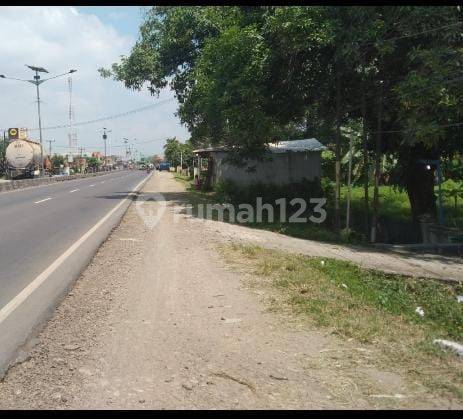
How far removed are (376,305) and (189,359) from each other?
3507 mm

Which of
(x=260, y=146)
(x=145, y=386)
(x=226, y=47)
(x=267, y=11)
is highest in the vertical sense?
(x=267, y=11)

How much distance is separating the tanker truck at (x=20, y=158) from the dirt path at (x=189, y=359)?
42321 millimetres

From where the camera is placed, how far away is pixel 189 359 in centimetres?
443

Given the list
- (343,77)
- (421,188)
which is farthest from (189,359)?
(421,188)

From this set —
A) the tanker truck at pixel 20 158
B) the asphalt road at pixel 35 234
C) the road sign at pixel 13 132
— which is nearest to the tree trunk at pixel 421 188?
the asphalt road at pixel 35 234

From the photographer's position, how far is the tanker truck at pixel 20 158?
45.9 meters

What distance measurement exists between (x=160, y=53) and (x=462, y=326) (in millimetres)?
20324

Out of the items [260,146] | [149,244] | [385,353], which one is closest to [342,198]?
[260,146]

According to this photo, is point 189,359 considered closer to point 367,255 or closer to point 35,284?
point 35,284

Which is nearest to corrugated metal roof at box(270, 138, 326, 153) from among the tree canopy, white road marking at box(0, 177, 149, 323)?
the tree canopy

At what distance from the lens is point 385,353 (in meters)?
4.54

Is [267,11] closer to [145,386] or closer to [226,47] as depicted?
[226,47]
